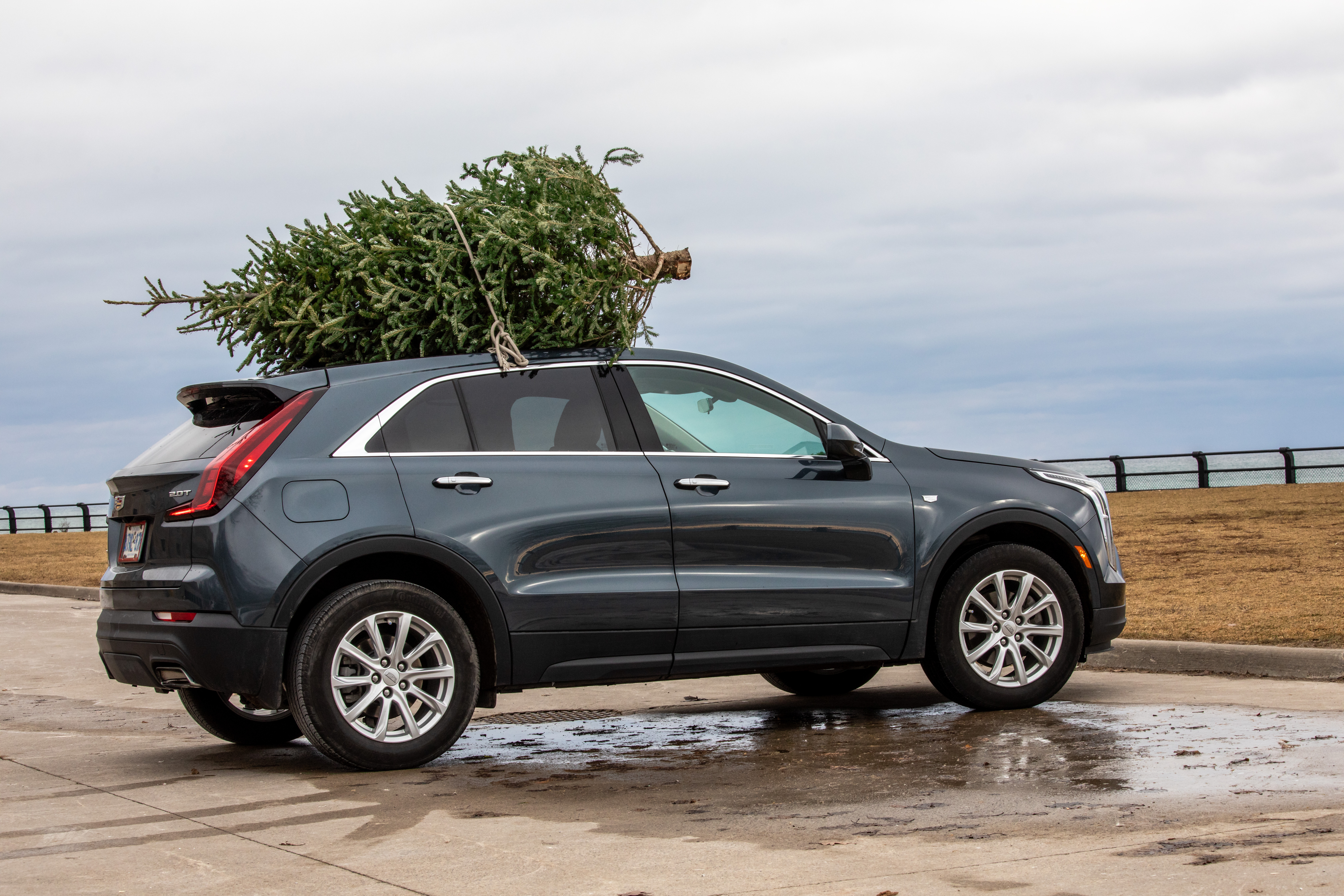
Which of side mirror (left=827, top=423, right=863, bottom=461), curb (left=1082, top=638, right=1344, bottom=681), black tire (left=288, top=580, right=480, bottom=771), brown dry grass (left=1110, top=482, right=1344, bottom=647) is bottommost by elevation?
curb (left=1082, top=638, right=1344, bottom=681)

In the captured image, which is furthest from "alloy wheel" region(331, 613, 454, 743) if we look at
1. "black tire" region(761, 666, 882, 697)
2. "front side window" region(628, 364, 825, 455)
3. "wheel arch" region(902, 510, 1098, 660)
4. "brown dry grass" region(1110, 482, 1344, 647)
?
"brown dry grass" region(1110, 482, 1344, 647)

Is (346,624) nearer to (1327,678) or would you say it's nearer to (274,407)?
(274,407)

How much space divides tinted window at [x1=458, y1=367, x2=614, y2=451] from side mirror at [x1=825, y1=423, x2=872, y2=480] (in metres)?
1.08

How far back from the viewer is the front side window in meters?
6.68

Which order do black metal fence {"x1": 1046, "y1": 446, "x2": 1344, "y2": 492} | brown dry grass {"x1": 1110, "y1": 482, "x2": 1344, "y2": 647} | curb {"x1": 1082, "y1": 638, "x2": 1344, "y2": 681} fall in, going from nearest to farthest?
1. curb {"x1": 1082, "y1": 638, "x2": 1344, "y2": 681}
2. brown dry grass {"x1": 1110, "y1": 482, "x2": 1344, "y2": 647}
3. black metal fence {"x1": 1046, "y1": 446, "x2": 1344, "y2": 492}

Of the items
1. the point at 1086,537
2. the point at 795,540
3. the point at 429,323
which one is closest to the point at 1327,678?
the point at 1086,537

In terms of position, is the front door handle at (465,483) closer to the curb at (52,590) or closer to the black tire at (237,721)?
the black tire at (237,721)

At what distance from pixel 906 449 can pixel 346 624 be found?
2.93 metres

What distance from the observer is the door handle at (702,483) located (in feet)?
21.1

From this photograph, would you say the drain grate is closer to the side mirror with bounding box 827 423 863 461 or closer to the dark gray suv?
the dark gray suv

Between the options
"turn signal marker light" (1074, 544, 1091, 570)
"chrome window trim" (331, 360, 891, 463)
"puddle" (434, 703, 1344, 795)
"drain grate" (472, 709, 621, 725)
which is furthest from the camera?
"drain grate" (472, 709, 621, 725)

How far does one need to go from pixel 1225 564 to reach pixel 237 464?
11076 mm

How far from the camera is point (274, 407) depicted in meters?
6.09

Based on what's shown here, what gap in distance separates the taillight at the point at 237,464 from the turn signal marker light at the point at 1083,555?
395 centimetres
